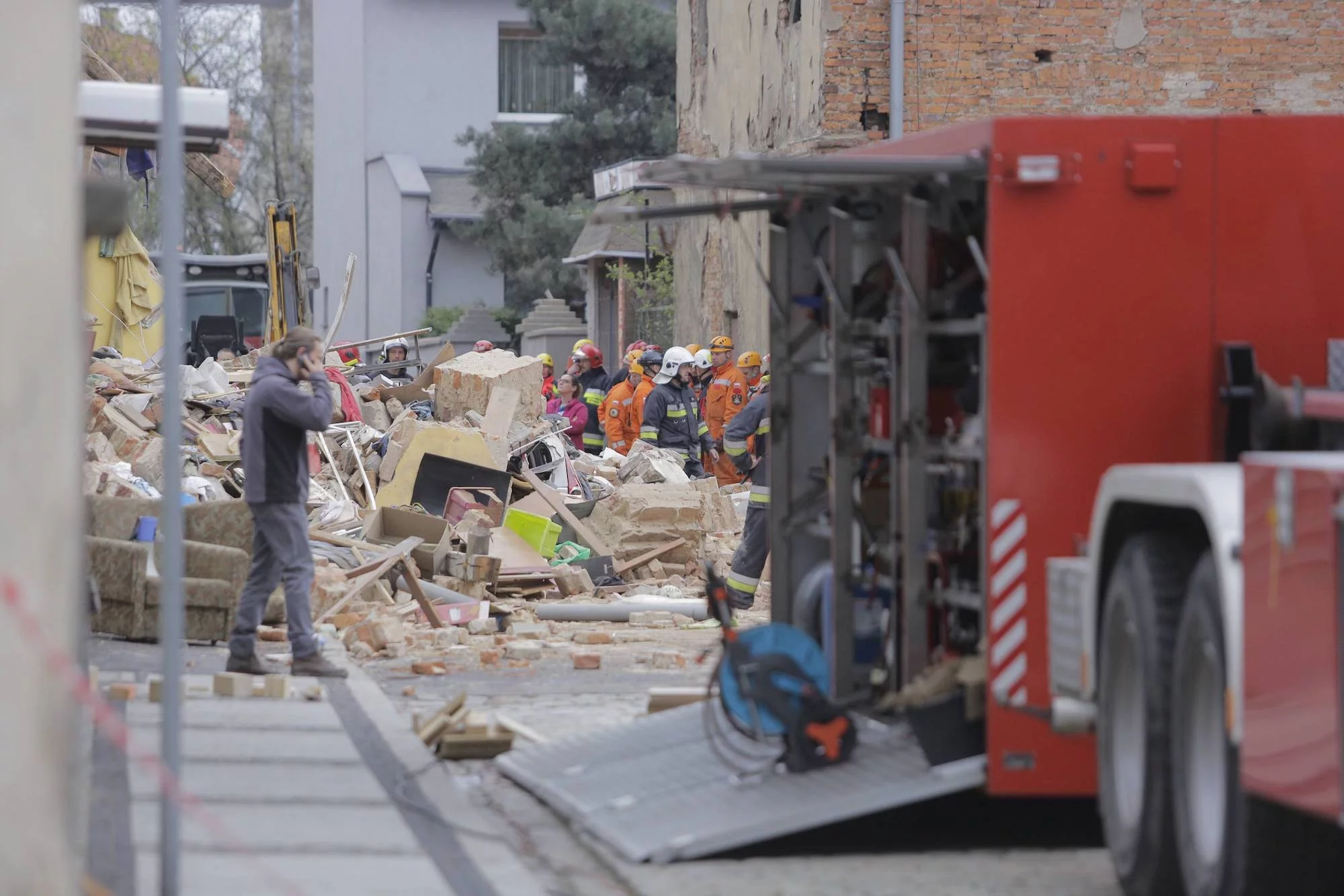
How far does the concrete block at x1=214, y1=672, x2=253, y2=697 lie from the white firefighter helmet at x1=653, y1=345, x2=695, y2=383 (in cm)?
1006

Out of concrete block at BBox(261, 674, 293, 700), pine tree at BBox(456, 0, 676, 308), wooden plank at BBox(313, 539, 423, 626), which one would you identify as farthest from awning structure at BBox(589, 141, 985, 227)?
pine tree at BBox(456, 0, 676, 308)

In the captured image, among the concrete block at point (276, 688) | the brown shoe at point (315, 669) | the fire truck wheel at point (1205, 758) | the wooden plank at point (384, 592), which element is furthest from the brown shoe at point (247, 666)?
the fire truck wheel at point (1205, 758)

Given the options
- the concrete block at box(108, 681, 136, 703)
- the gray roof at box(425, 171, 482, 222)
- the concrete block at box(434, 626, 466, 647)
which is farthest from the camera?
the gray roof at box(425, 171, 482, 222)

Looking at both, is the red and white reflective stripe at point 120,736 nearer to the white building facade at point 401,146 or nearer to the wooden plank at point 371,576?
the wooden plank at point 371,576

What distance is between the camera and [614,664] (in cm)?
1209

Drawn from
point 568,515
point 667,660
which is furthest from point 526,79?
point 667,660

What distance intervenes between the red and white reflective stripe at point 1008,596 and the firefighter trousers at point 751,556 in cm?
660

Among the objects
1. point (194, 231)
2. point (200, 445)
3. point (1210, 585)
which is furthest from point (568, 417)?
point (194, 231)

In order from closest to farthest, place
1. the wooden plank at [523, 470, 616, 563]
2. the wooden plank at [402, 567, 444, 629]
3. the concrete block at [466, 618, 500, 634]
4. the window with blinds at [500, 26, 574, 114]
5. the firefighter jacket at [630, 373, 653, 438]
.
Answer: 1. the concrete block at [466, 618, 500, 634]
2. the wooden plank at [402, 567, 444, 629]
3. the wooden plank at [523, 470, 616, 563]
4. the firefighter jacket at [630, 373, 653, 438]
5. the window with blinds at [500, 26, 574, 114]

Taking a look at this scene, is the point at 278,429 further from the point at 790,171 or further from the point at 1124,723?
the point at 1124,723

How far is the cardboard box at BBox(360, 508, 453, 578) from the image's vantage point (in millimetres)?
14914

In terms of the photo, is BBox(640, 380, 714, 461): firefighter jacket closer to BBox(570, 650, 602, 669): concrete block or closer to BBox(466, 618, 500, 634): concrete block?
BBox(466, 618, 500, 634): concrete block

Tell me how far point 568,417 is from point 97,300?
27.4 feet

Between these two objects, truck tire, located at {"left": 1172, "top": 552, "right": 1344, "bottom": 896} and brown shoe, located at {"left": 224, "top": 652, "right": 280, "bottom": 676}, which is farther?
brown shoe, located at {"left": 224, "top": 652, "right": 280, "bottom": 676}
